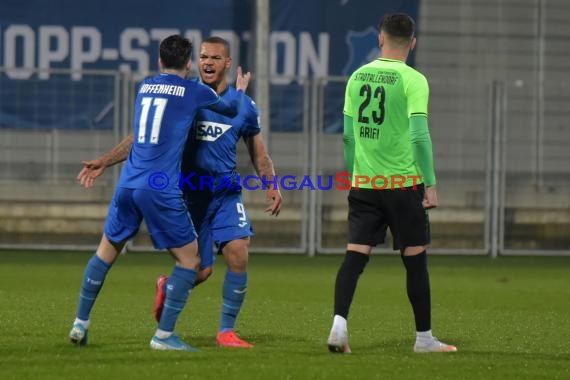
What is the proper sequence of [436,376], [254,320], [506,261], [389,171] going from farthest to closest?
[506,261]
[254,320]
[389,171]
[436,376]

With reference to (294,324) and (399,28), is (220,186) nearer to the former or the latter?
(399,28)

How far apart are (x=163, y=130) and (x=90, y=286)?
3.32ft

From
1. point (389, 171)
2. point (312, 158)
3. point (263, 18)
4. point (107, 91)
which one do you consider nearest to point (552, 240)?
point (312, 158)

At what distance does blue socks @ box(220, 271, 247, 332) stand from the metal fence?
30.3 feet

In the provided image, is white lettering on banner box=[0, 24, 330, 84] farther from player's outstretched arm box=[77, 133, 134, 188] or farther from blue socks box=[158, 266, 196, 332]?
blue socks box=[158, 266, 196, 332]

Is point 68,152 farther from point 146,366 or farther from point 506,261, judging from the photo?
point 146,366

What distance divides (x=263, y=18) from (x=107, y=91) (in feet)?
8.23

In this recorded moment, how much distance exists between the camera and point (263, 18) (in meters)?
19.0

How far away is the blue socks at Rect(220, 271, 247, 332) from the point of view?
8.44 metres

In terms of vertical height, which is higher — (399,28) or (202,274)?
(399,28)

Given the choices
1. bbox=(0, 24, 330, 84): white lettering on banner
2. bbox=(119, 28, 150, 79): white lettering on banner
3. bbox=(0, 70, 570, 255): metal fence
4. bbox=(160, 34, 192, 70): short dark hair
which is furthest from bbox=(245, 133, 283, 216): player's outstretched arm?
bbox=(119, 28, 150, 79): white lettering on banner

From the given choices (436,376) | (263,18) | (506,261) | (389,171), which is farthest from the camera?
(263,18)

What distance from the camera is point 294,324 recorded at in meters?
9.83

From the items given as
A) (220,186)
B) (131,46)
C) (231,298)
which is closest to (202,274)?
(231,298)
